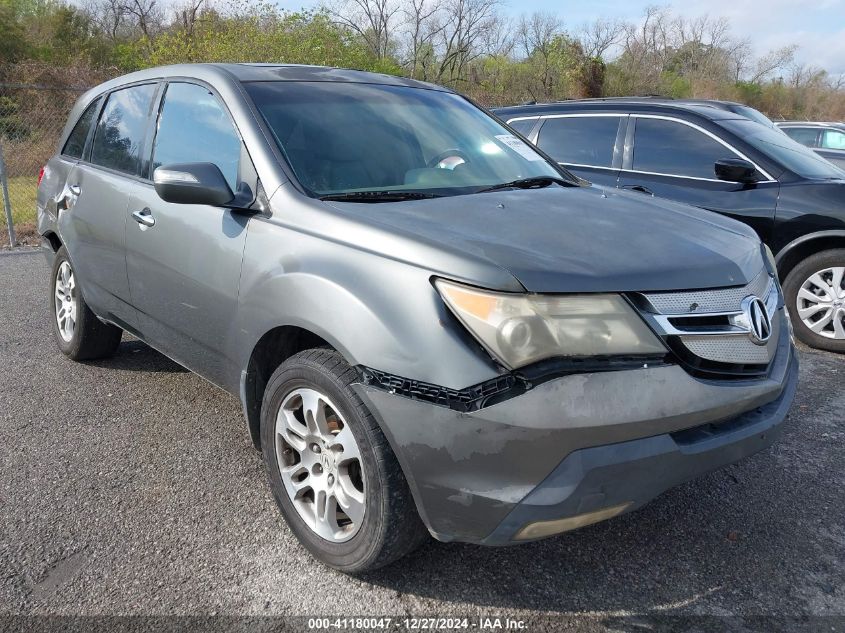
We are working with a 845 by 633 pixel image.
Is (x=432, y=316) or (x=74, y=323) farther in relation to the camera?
(x=74, y=323)

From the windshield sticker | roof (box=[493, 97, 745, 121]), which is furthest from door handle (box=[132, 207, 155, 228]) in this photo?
roof (box=[493, 97, 745, 121])

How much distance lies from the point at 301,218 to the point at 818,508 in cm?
242

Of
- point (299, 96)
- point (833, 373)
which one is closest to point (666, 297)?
point (299, 96)

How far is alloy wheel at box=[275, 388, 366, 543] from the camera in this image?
2375mm

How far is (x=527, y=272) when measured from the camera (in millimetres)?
2062

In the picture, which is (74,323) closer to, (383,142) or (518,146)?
(383,142)

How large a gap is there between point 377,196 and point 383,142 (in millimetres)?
480

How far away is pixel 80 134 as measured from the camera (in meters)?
4.58

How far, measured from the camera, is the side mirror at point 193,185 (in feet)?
9.01

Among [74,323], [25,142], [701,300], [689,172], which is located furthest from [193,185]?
[25,142]

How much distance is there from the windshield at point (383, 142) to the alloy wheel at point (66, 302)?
86.0 inches

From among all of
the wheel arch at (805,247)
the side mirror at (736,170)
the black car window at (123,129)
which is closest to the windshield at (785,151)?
the side mirror at (736,170)

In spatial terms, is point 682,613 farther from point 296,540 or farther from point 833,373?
point 833,373

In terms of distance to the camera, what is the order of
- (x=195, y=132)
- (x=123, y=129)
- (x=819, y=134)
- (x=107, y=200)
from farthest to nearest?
(x=819, y=134), (x=123, y=129), (x=107, y=200), (x=195, y=132)
